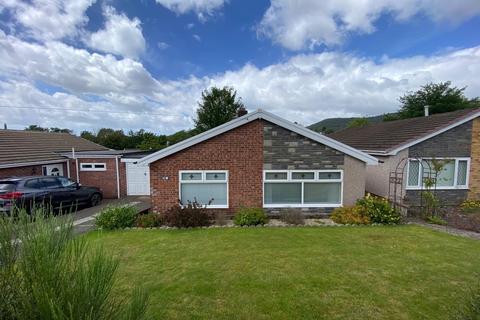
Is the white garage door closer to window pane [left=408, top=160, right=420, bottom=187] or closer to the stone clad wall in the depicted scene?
the stone clad wall

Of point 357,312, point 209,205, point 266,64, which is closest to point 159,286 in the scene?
point 357,312

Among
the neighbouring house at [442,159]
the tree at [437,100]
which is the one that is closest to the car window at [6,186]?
the neighbouring house at [442,159]

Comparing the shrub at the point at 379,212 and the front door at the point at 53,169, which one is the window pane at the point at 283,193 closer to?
the shrub at the point at 379,212

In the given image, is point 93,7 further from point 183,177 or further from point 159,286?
point 159,286

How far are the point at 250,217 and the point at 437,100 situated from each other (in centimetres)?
3236

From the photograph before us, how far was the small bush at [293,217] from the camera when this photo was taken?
918cm

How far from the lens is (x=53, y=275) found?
149 cm

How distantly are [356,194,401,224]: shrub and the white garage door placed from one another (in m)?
12.2

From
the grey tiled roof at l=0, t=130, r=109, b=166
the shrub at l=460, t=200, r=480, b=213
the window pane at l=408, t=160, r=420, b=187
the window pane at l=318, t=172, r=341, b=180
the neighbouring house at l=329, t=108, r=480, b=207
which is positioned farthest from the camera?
the grey tiled roof at l=0, t=130, r=109, b=166

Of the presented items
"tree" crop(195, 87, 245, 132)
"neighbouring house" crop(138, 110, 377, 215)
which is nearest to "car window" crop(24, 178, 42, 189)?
"neighbouring house" crop(138, 110, 377, 215)

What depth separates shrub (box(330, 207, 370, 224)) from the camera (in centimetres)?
902

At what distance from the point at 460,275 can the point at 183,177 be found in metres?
8.44

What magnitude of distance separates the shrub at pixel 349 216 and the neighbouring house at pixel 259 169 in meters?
0.54

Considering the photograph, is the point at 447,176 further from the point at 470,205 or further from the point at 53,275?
the point at 53,275
